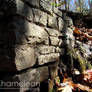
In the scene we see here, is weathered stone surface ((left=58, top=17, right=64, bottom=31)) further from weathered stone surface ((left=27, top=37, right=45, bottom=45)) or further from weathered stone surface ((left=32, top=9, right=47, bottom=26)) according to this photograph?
weathered stone surface ((left=27, top=37, right=45, bottom=45))

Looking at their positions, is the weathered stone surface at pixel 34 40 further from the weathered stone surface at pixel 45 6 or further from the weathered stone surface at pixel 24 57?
the weathered stone surface at pixel 45 6

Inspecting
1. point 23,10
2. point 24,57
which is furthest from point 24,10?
point 24,57

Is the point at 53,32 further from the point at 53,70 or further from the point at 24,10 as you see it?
the point at 24,10

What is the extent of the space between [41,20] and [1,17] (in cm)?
52

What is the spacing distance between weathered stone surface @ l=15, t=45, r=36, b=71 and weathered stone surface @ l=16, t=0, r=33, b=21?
1.10 ft

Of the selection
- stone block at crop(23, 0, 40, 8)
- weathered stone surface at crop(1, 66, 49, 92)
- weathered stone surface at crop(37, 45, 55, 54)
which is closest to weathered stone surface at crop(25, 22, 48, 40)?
weathered stone surface at crop(37, 45, 55, 54)

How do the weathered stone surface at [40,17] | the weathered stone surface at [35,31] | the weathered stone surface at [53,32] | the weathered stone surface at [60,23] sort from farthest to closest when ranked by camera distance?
the weathered stone surface at [60,23], the weathered stone surface at [53,32], the weathered stone surface at [40,17], the weathered stone surface at [35,31]

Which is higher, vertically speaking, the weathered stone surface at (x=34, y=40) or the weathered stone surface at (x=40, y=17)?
the weathered stone surface at (x=40, y=17)

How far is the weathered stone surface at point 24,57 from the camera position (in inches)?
47.9

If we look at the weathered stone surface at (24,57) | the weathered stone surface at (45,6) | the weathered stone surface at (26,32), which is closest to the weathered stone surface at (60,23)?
the weathered stone surface at (45,6)

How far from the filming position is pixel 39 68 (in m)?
1.60

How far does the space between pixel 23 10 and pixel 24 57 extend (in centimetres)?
49

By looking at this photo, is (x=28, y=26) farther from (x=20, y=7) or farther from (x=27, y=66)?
(x=27, y=66)

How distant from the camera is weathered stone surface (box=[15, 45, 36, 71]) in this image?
1.22 metres
